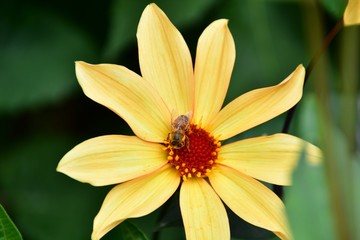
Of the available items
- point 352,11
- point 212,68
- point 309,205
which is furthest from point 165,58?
point 309,205

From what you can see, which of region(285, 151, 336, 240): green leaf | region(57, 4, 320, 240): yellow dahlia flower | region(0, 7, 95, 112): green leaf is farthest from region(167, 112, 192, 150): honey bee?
region(0, 7, 95, 112): green leaf

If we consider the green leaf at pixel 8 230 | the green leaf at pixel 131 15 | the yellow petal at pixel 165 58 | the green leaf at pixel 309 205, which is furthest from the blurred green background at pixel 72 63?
the green leaf at pixel 309 205

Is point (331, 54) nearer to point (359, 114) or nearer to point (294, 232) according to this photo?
point (359, 114)

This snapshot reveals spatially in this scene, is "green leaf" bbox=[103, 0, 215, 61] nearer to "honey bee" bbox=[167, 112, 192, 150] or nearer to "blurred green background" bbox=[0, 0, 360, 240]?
"blurred green background" bbox=[0, 0, 360, 240]

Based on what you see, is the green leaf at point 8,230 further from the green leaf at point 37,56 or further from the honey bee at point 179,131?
the green leaf at point 37,56

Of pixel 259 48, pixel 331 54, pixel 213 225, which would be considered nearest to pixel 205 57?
pixel 213 225
